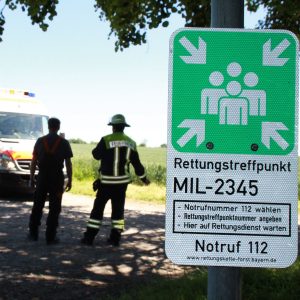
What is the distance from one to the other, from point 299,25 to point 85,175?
1588cm

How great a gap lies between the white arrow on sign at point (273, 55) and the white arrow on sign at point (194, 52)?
20 cm

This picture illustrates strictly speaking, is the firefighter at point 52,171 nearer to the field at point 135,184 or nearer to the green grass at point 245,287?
the green grass at point 245,287

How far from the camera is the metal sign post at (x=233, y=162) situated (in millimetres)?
1789

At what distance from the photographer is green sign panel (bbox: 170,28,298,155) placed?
69.7 inches

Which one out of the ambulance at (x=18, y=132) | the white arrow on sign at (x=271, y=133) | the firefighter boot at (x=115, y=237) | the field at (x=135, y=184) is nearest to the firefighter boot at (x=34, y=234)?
the firefighter boot at (x=115, y=237)

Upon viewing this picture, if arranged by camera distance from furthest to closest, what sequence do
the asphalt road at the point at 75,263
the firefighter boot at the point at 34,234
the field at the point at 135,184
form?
the field at the point at 135,184 < the firefighter boot at the point at 34,234 < the asphalt road at the point at 75,263

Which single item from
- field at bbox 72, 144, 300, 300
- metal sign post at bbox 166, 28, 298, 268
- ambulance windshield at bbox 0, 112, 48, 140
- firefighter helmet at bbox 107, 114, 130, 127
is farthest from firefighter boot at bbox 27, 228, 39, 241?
metal sign post at bbox 166, 28, 298, 268

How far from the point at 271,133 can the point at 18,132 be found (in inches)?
534

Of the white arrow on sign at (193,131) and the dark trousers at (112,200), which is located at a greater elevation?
the white arrow on sign at (193,131)

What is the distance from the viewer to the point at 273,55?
1.81m

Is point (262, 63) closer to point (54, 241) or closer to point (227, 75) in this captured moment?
point (227, 75)

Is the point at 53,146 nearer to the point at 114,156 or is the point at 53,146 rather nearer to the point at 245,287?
the point at 114,156

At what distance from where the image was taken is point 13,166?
14.0m

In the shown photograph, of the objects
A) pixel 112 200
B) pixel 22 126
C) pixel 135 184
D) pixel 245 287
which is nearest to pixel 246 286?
pixel 245 287
